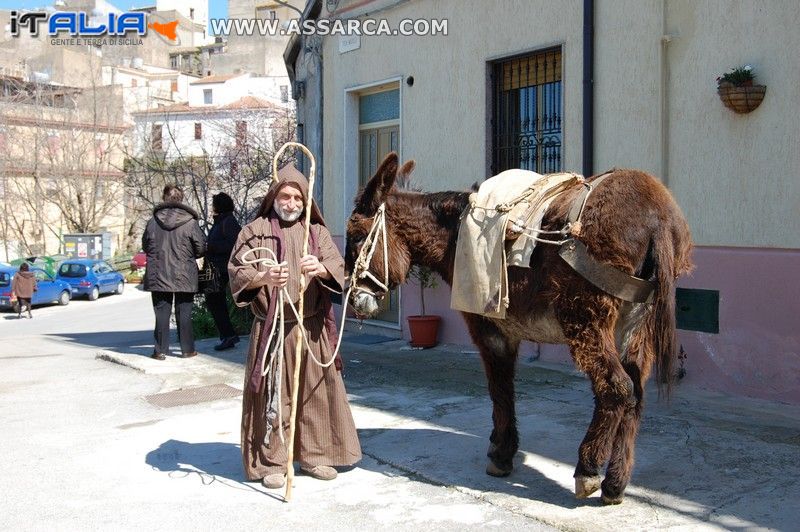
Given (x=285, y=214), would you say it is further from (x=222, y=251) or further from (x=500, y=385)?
(x=222, y=251)

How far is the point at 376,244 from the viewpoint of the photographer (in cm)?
490

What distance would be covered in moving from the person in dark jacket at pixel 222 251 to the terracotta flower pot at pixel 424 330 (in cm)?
238

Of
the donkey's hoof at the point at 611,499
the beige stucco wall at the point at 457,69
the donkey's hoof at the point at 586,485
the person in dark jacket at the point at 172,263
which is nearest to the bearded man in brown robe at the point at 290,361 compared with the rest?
the donkey's hoof at the point at 586,485

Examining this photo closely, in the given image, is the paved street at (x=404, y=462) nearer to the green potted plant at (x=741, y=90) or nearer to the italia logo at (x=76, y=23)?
the green potted plant at (x=741, y=90)

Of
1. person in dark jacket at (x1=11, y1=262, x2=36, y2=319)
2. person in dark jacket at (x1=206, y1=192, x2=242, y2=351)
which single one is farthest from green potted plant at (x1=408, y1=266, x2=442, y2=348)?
person in dark jacket at (x1=11, y1=262, x2=36, y2=319)

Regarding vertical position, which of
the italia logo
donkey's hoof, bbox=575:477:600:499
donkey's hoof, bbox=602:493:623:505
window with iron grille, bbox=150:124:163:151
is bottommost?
donkey's hoof, bbox=602:493:623:505

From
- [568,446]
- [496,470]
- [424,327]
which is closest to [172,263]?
[424,327]

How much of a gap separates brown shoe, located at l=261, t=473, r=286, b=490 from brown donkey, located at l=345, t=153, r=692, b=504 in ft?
3.76

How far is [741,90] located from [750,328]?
1.98 metres

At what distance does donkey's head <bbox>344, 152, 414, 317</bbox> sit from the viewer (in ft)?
16.1

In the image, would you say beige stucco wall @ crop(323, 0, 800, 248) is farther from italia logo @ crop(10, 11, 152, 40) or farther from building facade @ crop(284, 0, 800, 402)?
italia logo @ crop(10, 11, 152, 40)

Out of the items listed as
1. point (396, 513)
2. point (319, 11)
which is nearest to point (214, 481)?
point (396, 513)

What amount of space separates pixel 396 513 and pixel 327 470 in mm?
756

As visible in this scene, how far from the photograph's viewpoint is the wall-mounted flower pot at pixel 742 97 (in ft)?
22.7
